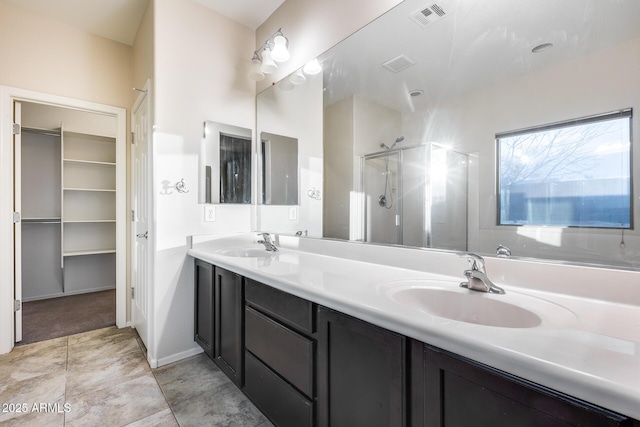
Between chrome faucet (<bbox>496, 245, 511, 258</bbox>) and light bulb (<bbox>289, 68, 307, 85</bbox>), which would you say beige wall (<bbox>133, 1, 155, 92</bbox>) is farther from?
chrome faucet (<bbox>496, 245, 511, 258</bbox>)

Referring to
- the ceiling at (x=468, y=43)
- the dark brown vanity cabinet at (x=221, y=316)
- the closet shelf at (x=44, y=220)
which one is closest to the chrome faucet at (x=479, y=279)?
the ceiling at (x=468, y=43)

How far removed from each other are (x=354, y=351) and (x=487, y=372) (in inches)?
16.1

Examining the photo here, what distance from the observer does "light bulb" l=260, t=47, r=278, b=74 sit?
2.11m

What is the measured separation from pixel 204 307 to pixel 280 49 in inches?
73.8

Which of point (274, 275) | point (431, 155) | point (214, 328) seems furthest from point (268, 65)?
point (214, 328)

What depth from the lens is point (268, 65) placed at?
2.13 meters

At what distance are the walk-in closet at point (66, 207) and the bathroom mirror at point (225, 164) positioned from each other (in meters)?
1.99

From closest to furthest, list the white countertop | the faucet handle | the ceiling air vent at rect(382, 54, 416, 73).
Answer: the white countertop < the faucet handle < the ceiling air vent at rect(382, 54, 416, 73)

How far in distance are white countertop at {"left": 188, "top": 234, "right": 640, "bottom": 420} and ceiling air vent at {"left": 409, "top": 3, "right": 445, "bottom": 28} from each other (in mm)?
1030

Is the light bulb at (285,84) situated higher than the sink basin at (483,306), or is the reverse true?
the light bulb at (285,84)

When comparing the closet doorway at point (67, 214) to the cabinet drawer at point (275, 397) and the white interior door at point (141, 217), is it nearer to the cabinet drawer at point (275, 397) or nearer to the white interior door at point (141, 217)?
the white interior door at point (141, 217)

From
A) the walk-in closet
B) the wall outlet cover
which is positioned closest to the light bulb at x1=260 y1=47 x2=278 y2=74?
the wall outlet cover

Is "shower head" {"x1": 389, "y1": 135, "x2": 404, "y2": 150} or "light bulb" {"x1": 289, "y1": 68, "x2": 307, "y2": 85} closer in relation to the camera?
"shower head" {"x1": 389, "y1": 135, "x2": 404, "y2": 150}

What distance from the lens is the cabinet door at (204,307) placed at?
187cm
